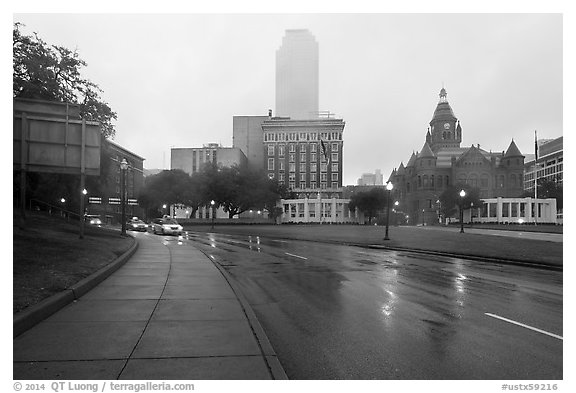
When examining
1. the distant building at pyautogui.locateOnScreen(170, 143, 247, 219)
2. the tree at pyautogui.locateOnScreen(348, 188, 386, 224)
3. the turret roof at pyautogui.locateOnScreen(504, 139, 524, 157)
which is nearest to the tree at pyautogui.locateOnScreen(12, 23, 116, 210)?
the tree at pyautogui.locateOnScreen(348, 188, 386, 224)

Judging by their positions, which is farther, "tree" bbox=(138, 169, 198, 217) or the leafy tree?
"tree" bbox=(138, 169, 198, 217)

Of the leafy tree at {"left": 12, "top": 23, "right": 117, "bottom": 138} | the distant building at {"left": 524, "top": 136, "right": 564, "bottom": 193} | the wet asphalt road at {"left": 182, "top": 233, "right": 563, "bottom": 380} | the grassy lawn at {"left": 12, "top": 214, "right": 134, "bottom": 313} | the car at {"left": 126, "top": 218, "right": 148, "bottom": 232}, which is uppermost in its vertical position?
the distant building at {"left": 524, "top": 136, "right": 564, "bottom": 193}

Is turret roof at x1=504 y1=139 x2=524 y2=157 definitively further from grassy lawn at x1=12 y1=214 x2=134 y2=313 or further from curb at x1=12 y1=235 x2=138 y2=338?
curb at x1=12 y1=235 x2=138 y2=338

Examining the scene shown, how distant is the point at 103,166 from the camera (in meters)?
33.8

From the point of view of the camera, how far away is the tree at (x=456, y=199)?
83188 mm

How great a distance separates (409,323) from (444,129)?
141 meters

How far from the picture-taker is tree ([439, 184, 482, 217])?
83188 mm

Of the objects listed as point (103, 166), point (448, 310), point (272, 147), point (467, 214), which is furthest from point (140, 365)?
point (272, 147)

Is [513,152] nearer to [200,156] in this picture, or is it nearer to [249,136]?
[249,136]

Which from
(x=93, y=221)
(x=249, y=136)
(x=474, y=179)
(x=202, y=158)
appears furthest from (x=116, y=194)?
(x=474, y=179)

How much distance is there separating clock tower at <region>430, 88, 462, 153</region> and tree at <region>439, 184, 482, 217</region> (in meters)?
41.4

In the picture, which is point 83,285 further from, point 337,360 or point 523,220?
point 523,220

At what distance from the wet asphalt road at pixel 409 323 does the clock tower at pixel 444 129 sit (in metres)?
130

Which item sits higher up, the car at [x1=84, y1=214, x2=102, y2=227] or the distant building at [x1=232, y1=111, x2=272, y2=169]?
the distant building at [x1=232, y1=111, x2=272, y2=169]
